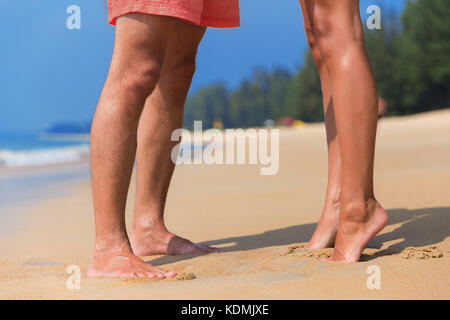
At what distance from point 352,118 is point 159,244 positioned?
33.7 inches

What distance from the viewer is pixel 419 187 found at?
3291 mm

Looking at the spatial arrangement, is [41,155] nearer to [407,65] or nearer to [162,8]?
[162,8]

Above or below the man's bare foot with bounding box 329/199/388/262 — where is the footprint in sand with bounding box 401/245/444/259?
below

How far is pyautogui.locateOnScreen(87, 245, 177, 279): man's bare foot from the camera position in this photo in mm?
1550

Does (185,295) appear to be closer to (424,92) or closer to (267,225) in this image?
(267,225)

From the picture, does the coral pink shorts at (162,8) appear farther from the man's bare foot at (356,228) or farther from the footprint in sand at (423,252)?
the footprint in sand at (423,252)

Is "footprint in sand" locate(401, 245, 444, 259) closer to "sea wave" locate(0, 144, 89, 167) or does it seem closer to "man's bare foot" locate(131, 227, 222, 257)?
"man's bare foot" locate(131, 227, 222, 257)

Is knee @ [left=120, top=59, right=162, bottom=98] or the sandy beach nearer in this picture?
the sandy beach

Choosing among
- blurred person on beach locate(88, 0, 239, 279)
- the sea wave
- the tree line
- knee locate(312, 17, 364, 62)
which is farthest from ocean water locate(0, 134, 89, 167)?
the tree line

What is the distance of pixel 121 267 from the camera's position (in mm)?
1577

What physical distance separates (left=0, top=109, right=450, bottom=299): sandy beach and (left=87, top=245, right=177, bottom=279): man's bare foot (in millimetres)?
47

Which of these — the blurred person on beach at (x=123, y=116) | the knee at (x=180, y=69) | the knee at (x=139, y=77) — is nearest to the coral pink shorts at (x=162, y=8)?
the blurred person on beach at (x=123, y=116)

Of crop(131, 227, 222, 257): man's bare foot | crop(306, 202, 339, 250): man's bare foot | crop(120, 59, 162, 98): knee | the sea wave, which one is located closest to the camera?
crop(120, 59, 162, 98): knee

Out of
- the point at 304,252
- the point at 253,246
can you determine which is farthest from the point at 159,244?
the point at 304,252
